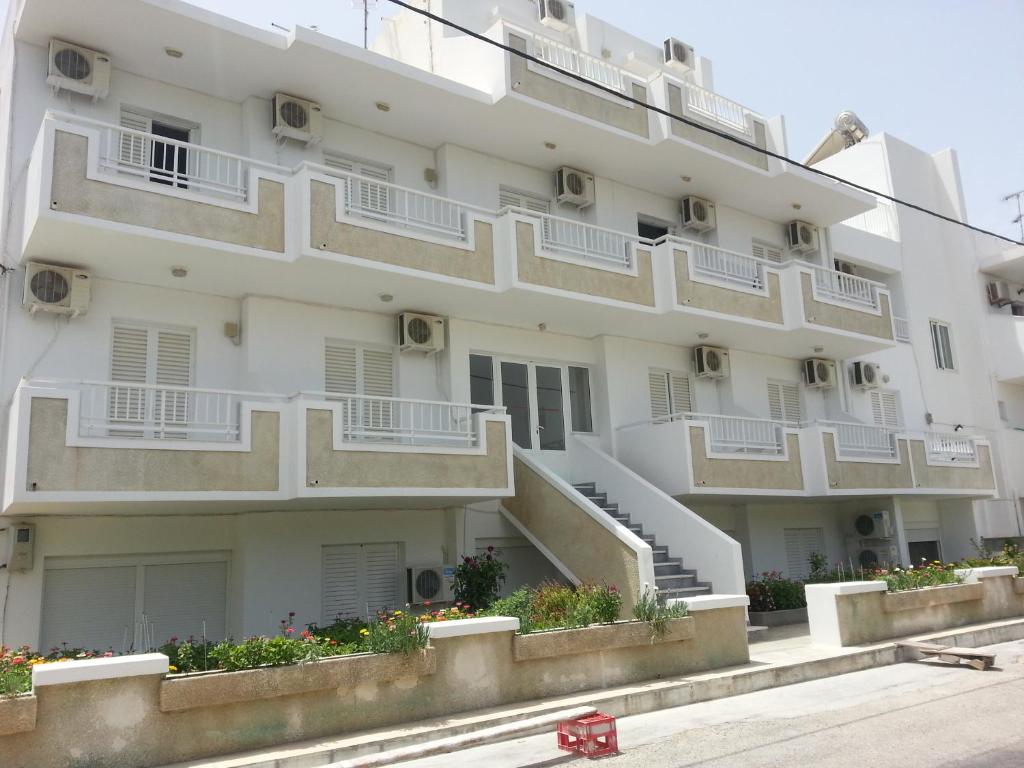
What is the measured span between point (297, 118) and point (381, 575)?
7.62 meters

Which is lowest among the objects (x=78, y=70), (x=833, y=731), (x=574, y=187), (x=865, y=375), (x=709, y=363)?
(x=833, y=731)

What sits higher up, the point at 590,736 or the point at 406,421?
the point at 406,421

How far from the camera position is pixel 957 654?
37.2 ft

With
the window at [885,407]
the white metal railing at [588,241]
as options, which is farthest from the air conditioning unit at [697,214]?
the window at [885,407]

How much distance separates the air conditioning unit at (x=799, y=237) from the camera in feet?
71.1

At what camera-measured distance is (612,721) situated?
7754 mm

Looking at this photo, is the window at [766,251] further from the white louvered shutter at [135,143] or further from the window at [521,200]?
the white louvered shutter at [135,143]

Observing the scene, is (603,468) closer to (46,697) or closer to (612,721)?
(612,721)

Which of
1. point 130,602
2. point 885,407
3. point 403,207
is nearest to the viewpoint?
point 130,602

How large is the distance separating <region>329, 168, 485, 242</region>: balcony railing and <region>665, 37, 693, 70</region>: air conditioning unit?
31.9ft

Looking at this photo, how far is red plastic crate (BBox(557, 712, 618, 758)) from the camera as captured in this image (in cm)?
759

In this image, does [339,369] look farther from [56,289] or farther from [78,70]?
[78,70]

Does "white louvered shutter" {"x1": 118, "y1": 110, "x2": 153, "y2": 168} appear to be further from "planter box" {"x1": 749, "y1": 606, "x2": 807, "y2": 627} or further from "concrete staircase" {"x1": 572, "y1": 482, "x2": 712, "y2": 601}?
"planter box" {"x1": 749, "y1": 606, "x2": 807, "y2": 627}

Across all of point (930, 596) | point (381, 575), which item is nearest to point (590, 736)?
point (381, 575)
